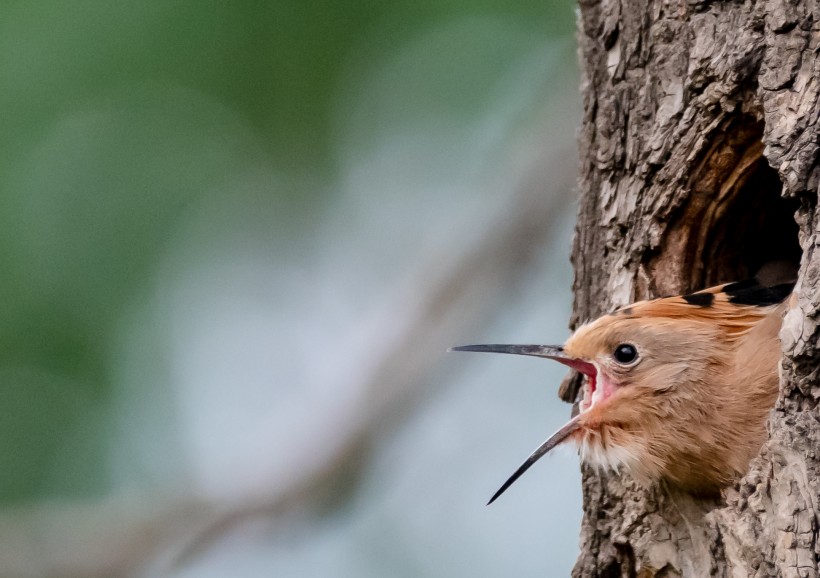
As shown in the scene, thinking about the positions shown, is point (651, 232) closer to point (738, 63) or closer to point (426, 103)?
point (738, 63)

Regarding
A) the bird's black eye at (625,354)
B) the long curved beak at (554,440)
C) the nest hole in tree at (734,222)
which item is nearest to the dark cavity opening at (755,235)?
the nest hole in tree at (734,222)

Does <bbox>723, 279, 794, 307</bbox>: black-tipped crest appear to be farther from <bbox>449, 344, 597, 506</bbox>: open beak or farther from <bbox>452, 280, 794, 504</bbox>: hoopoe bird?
<bbox>449, 344, 597, 506</bbox>: open beak

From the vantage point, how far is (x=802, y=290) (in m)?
2.19

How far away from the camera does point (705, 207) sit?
2.78m

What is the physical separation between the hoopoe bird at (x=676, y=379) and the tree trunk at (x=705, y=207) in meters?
0.10

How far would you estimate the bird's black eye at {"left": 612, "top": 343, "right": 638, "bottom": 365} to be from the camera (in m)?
2.80

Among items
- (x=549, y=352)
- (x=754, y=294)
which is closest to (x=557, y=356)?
(x=549, y=352)

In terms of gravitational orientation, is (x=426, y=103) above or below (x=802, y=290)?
above

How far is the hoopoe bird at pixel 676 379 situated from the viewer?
104 inches

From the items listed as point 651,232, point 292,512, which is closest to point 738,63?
point 651,232

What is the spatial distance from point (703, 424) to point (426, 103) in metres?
3.48

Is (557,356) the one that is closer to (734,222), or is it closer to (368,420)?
(734,222)

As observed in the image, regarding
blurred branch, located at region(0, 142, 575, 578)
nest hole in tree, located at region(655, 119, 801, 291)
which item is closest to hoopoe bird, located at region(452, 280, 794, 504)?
nest hole in tree, located at region(655, 119, 801, 291)

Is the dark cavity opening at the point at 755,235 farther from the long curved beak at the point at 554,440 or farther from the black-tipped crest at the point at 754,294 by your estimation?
the long curved beak at the point at 554,440
